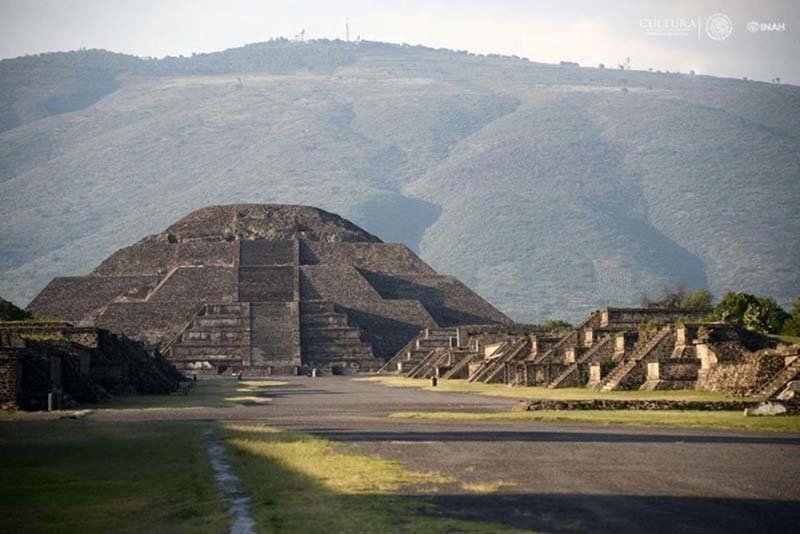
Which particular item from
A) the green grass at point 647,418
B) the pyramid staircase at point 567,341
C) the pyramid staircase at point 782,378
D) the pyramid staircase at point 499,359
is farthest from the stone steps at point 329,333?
the pyramid staircase at point 782,378

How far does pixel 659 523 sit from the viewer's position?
15.5 m

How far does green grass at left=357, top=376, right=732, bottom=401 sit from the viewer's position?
4272 centimetres

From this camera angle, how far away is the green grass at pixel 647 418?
101 ft

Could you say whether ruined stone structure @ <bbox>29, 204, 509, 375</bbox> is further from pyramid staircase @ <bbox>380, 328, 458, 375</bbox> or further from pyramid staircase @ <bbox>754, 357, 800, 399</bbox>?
pyramid staircase @ <bbox>754, 357, 800, 399</bbox>

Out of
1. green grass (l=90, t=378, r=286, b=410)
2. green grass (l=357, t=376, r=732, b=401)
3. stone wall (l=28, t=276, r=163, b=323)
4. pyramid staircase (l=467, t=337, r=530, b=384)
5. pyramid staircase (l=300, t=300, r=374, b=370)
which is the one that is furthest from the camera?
stone wall (l=28, t=276, r=163, b=323)

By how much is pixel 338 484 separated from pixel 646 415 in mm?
17176

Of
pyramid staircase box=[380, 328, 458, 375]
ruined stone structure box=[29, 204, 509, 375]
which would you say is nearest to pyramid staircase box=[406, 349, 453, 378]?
pyramid staircase box=[380, 328, 458, 375]

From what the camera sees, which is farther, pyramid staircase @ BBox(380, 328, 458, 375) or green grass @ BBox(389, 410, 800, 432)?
pyramid staircase @ BBox(380, 328, 458, 375)

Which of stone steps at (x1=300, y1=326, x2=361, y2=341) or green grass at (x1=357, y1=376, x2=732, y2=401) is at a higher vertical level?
stone steps at (x1=300, y1=326, x2=361, y2=341)

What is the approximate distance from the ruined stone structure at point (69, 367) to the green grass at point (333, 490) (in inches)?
573

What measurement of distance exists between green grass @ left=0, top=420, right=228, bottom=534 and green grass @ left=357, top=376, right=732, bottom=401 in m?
17.4

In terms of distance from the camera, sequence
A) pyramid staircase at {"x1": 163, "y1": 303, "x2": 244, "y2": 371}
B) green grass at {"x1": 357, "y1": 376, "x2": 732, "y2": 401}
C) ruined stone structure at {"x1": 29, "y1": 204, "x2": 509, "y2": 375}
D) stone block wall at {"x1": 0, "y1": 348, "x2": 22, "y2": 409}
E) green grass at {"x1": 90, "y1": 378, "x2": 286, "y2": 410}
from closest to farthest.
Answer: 1. stone block wall at {"x1": 0, "y1": 348, "x2": 22, "y2": 409}
2. green grass at {"x1": 357, "y1": 376, "x2": 732, "y2": 401}
3. green grass at {"x1": 90, "y1": 378, "x2": 286, "y2": 410}
4. pyramid staircase at {"x1": 163, "y1": 303, "x2": 244, "y2": 371}
5. ruined stone structure at {"x1": 29, "y1": 204, "x2": 509, "y2": 375}

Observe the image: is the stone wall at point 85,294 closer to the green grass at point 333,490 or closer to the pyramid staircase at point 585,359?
the pyramid staircase at point 585,359

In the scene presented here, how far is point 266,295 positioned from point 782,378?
7456 centimetres
